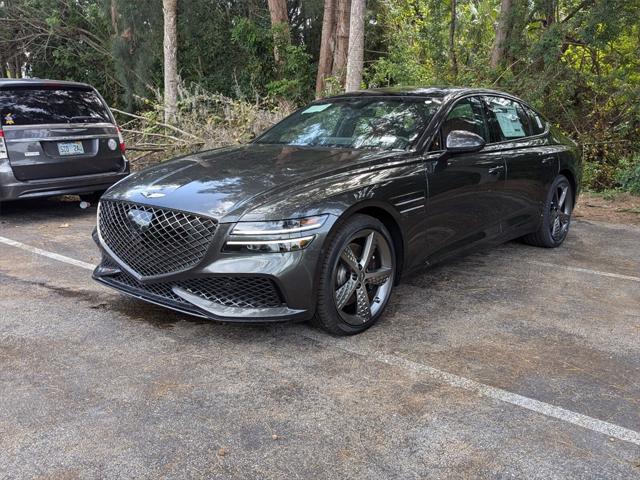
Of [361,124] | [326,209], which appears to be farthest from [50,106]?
[326,209]

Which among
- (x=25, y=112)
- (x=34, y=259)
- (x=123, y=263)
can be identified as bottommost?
(x=34, y=259)

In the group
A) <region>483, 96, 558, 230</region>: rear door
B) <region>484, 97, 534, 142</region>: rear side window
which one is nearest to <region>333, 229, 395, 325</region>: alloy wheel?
<region>483, 96, 558, 230</region>: rear door

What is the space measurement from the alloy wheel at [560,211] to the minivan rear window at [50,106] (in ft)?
17.6

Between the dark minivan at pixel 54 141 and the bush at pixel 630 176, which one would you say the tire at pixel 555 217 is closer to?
the bush at pixel 630 176

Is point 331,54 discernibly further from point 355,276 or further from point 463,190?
point 355,276

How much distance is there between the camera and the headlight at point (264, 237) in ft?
11.2

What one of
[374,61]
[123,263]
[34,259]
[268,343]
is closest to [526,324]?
[268,343]

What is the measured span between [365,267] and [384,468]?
5.20 feet

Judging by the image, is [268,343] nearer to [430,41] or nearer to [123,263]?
[123,263]

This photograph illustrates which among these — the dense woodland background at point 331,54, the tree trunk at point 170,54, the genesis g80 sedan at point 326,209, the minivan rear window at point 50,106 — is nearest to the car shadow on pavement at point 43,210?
the minivan rear window at point 50,106

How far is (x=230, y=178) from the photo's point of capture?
3.90m

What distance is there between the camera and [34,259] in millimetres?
5547

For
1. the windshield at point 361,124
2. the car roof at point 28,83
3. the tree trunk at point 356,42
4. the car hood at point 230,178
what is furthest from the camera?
the tree trunk at point 356,42

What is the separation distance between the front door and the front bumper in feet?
3.88
